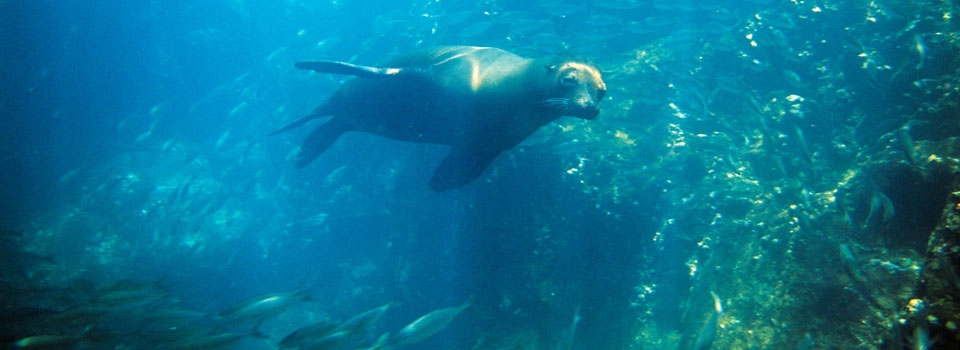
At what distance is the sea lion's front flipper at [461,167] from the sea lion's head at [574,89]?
1.26 metres

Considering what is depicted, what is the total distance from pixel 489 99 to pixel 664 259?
3.81 meters

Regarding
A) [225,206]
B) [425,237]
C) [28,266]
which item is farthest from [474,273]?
[28,266]

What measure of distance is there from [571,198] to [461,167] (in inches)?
78.4

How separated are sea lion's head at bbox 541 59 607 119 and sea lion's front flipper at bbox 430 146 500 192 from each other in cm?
126

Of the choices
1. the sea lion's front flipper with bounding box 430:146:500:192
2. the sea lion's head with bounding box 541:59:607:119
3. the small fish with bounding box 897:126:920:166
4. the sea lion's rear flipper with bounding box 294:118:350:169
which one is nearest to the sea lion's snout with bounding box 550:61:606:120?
the sea lion's head with bounding box 541:59:607:119

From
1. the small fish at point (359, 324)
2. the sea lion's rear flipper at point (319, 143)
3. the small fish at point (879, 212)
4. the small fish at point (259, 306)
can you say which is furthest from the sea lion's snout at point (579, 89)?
the sea lion's rear flipper at point (319, 143)

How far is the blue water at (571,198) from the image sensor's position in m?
5.91

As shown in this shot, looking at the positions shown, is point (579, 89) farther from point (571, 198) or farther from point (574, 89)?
point (571, 198)

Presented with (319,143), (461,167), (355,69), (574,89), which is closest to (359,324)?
(461,167)

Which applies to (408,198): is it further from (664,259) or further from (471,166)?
(664,259)

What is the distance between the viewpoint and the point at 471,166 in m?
5.49

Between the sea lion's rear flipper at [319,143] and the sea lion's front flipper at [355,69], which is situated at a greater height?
the sea lion's front flipper at [355,69]

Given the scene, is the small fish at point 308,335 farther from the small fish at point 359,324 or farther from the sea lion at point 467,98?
the sea lion at point 467,98

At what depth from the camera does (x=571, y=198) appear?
6.57m
